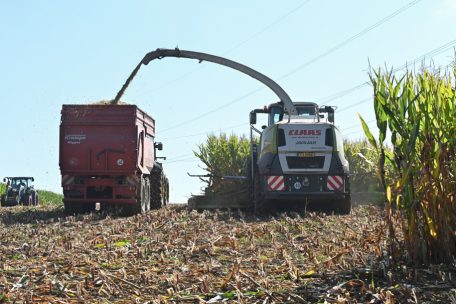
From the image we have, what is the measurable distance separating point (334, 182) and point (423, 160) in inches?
368

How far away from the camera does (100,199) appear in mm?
17562

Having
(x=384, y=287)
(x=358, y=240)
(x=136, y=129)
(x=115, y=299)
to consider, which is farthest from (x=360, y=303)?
(x=136, y=129)

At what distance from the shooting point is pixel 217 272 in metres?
6.70

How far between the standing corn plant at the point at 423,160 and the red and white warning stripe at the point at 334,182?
8932mm

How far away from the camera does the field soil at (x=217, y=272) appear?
220 inches

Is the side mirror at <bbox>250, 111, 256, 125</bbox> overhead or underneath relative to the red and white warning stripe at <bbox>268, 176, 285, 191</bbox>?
overhead

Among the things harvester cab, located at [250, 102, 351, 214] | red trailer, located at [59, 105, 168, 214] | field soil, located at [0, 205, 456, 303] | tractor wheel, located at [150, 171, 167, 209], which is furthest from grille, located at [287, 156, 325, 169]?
tractor wheel, located at [150, 171, 167, 209]

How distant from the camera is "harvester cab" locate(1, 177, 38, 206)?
31156 millimetres

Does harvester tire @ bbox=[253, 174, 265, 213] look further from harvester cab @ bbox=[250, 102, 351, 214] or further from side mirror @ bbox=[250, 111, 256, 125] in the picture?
side mirror @ bbox=[250, 111, 256, 125]

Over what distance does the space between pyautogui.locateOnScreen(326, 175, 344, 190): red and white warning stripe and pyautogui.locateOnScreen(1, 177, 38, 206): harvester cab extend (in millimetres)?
19198

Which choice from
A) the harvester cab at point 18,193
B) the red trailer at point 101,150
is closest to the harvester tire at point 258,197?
the red trailer at point 101,150

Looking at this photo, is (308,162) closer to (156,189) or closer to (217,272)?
(156,189)

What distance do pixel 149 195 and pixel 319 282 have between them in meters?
14.0

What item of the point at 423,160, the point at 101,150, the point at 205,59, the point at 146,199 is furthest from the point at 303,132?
the point at 423,160
